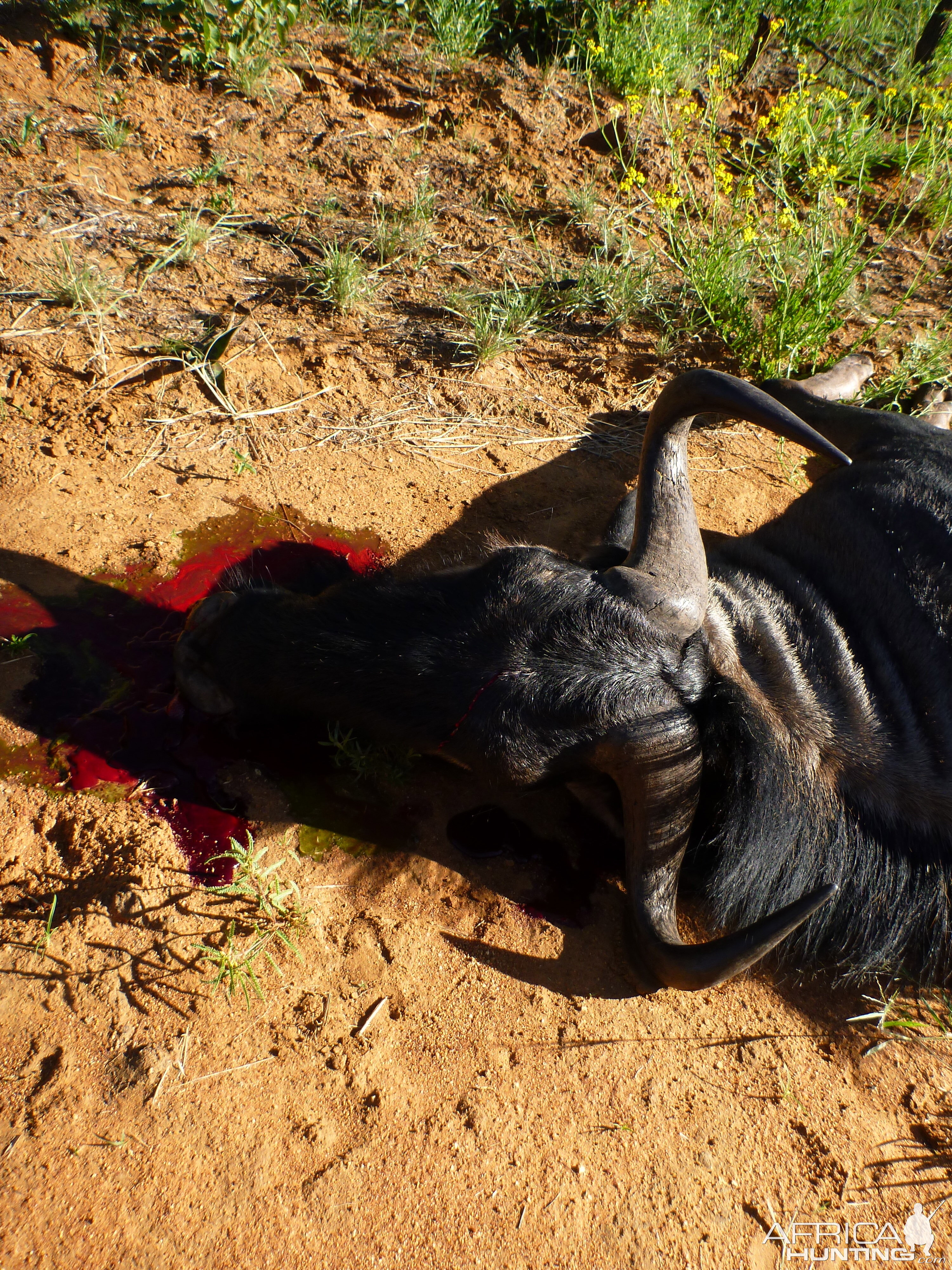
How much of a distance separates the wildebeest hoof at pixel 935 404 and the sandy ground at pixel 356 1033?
1606 mm

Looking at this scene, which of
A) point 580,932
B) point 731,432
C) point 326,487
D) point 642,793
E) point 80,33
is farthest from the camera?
point 80,33

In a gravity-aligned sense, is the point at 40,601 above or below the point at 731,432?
below

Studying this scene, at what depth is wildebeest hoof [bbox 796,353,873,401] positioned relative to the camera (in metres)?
4.78

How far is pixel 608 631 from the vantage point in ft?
8.84

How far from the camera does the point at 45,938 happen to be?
2467 mm

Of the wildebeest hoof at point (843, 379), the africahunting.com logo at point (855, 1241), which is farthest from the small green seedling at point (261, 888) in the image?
the wildebeest hoof at point (843, 379)

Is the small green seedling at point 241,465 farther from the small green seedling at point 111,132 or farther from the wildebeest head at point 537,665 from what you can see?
the small green seedling at point 111,132

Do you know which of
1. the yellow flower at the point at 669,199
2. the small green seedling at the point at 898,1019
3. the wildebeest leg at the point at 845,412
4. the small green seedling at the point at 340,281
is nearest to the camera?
the small green seedling at the point at 898,1019

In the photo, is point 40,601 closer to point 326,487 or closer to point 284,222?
point 326,487

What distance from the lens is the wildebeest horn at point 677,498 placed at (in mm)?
2652

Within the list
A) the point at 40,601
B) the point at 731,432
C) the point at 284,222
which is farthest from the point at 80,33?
the point at 731,432

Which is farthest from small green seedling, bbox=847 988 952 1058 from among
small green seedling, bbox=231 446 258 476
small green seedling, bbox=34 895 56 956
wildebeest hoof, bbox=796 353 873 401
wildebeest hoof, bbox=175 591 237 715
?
small green seedling, bbox=231 446 258 476

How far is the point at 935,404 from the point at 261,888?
4845 millimetres

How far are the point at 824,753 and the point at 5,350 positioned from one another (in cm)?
442
